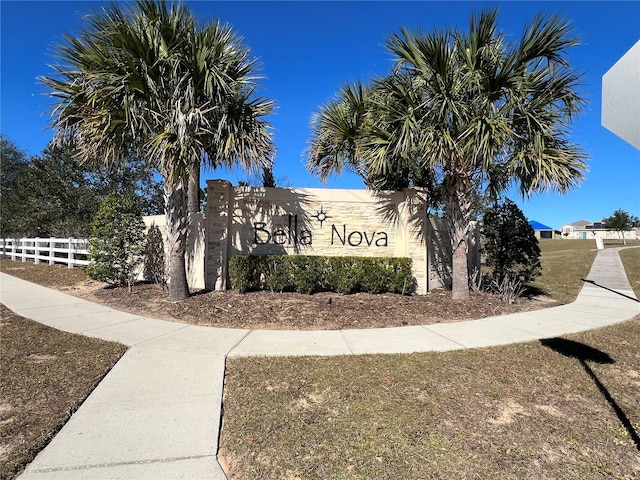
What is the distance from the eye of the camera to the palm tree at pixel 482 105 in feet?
24.5

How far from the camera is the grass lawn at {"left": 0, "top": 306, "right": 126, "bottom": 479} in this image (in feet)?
9.32

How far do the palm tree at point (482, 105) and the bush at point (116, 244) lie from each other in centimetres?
683

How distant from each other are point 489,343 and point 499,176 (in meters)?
5.02

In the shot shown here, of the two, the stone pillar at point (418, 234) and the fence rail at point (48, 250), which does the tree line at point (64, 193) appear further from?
the stone pillar at point (418, 234)

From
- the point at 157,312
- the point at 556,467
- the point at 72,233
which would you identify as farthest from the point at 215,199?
the point at 72,233

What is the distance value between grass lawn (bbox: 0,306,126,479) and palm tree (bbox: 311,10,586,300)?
6.27 metres

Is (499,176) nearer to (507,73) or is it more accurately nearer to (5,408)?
(507,73)

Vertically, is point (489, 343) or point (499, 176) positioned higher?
point (499, 176)

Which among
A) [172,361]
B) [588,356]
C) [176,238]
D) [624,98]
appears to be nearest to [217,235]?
[176,238]

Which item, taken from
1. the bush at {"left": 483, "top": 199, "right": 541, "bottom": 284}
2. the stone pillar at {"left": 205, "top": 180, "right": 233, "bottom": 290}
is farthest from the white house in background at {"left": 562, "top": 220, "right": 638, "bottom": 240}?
the stone pillar at {"left": 205, "top": 180, "right": 233, "bottom": 290}

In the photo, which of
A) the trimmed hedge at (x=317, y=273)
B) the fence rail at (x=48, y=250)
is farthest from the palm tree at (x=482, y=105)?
the fence rail at (x=48, y=250)

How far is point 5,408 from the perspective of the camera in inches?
131

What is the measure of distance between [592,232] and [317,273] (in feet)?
294

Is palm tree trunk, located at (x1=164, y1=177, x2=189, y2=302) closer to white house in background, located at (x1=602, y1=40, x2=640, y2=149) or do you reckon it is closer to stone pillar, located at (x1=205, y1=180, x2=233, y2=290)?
stone pillar, located at (x1=205, y1=180, x2=233, y2=290)
